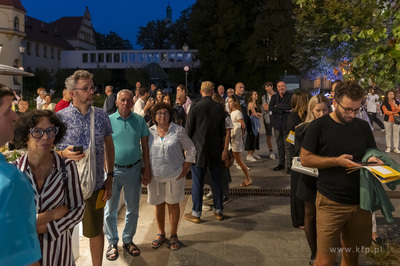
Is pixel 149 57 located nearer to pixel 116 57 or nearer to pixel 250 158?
pixel 116 57

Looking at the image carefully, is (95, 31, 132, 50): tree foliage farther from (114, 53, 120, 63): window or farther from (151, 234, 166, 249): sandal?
(151, 234, 166, 249): sandal

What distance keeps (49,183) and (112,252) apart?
255 centimetres

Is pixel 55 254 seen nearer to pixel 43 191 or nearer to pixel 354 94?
pixel 43 191

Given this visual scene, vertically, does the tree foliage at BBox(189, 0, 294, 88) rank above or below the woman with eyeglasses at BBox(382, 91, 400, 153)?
above

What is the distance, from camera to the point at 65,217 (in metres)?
2.53

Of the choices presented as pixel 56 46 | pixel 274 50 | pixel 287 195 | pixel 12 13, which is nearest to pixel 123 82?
pixel 56 46

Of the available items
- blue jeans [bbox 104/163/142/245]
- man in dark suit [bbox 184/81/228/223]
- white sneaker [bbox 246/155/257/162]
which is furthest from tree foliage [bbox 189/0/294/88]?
blue jeans [bbox 104/163/142/245]

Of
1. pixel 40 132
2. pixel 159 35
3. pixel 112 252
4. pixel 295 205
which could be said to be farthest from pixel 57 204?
pixel 159 35

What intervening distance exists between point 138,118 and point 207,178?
2400mm

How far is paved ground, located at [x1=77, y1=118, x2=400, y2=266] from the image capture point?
15.7 feet

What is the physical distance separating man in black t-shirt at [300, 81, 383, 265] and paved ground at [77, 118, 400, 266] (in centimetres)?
136

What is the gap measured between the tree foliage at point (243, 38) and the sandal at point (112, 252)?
30.9 metres

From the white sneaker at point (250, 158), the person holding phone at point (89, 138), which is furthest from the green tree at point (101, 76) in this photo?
the person holding phone at point (89, 138)

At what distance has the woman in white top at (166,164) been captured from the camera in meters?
5.04
